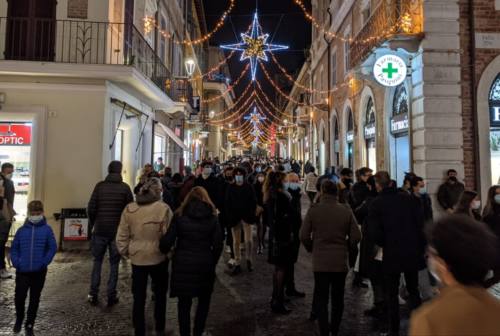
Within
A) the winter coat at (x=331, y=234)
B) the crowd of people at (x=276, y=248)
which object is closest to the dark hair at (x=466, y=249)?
the crowd of people at (x=276, y=248)

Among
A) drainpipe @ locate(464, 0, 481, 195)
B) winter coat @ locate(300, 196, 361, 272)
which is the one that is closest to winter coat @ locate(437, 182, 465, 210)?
drainpipe @ locate(464, 0, 481, 195)

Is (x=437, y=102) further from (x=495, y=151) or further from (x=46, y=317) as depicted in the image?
(x=46, y=317)

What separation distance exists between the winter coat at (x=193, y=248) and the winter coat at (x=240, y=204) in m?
3.41

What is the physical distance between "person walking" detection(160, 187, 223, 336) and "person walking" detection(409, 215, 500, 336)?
278 cm

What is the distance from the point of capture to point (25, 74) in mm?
9430

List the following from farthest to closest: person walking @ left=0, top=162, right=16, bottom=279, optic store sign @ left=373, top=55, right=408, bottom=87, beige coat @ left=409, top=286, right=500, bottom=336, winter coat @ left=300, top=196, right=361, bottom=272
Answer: optic store sign @ left=373, top=55, right=408, bottom=87 → person walking @ left=0, top=162, right=16, bottom=279 → winter coat @ left=300, top=196, right=361, bottom=272 → beige coat @ left=409, top=286, right=500, bottom=336

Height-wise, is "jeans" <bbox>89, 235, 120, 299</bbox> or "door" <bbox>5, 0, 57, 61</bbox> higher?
"door" <bbox>5, 0, 57, 61</bbox>

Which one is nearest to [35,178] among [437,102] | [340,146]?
[437,102]

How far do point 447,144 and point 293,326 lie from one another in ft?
24.3

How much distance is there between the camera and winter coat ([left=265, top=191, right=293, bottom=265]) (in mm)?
5371

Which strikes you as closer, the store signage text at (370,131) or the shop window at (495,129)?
the shop window at (495,129)

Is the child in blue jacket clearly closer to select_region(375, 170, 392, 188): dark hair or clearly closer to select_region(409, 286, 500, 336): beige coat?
select_region(375, 170, 392, 188): dark hair

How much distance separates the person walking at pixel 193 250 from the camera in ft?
13.3

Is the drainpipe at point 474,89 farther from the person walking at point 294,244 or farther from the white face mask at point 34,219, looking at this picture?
the white face mask at point 34,219
